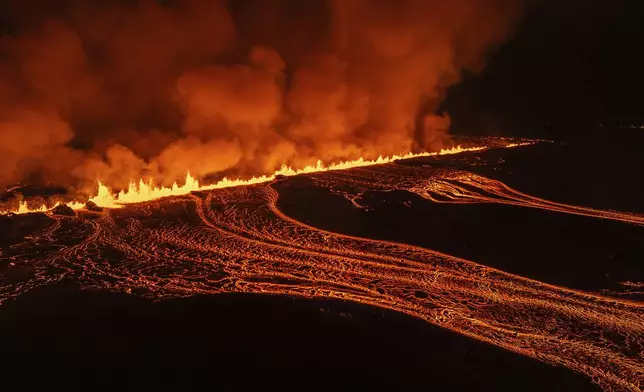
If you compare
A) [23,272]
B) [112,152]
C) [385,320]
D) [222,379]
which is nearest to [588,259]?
[385,320]

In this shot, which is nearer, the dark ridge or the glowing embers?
the dark ridge

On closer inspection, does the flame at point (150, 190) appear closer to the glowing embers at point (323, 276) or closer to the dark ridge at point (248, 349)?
the glowing embers at point (323, 276)

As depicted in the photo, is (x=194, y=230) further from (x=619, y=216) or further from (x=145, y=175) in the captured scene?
(x=619, y=216)

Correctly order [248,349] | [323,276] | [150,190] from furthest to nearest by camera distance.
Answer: [150,190]
[323,276]
[248,349]

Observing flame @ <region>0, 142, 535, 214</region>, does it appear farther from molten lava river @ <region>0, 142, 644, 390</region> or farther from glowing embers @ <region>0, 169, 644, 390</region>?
glowing embers @ <region>0, 169, 644, 390</region>

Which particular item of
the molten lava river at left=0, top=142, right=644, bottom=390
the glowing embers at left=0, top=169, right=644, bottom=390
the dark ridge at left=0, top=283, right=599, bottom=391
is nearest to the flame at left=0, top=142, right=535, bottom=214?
the molten lava river at left=0, top=142, right=644, bottom=390

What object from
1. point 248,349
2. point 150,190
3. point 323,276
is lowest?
point 248,349

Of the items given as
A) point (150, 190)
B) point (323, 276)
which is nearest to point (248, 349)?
point (323, 276)

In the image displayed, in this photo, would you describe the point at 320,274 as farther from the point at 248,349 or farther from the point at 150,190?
the point at 150,190
